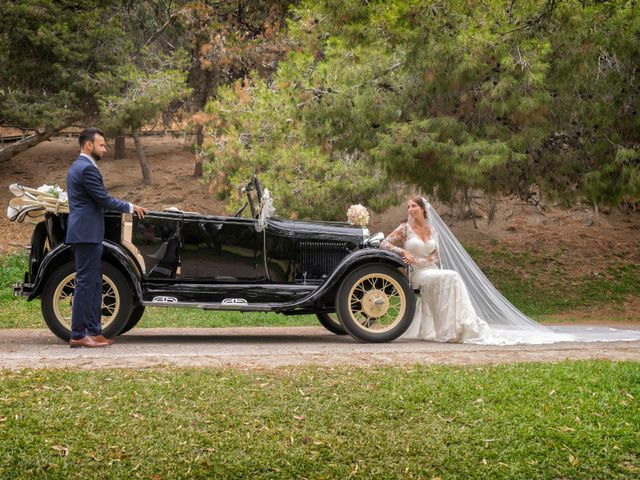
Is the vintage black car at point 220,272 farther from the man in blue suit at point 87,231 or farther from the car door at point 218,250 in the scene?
the man in blue suit at point 87,231

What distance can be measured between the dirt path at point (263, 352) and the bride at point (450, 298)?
0.34 m

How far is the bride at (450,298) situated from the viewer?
9508mm

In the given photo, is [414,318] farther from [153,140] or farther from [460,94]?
[153,140]

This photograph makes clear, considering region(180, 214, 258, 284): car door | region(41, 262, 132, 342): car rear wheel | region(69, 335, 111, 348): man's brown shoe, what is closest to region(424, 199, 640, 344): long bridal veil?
region(180, 214, 258, 284): car door

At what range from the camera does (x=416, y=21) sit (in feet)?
39.3

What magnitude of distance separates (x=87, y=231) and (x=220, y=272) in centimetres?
152

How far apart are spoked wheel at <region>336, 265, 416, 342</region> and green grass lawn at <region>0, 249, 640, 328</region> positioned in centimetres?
420

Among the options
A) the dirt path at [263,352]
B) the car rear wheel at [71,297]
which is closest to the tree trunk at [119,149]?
the dirt path at [263,352]

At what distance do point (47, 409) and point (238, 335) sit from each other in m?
4.52

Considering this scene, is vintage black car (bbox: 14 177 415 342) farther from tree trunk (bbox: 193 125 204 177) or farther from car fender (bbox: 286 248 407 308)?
tree trunk (bbox: 193 125 204 177)

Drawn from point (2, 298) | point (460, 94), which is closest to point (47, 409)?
point (460, 94)

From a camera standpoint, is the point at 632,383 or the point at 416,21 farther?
the point at 416,21

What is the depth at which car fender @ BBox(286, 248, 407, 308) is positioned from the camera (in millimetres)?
8930

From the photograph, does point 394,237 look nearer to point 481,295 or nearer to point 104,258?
point 481,295
